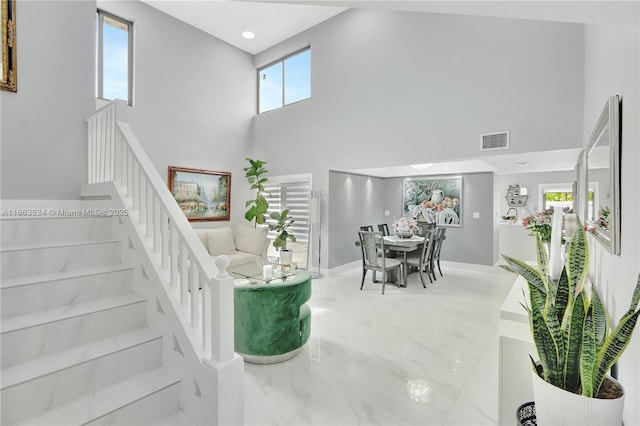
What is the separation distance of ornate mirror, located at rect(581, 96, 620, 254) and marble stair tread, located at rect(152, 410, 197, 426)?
2339mm

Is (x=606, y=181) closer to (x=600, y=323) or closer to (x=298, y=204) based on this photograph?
(x=600, y=323)

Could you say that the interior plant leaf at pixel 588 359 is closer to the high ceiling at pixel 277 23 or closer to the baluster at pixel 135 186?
the high ceiling at pixel 277 23

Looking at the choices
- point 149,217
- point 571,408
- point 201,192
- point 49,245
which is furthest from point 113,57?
point 571,408

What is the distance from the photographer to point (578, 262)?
1.28 meters

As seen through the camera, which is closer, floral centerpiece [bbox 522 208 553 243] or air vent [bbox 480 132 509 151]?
floral centerpiece [bbox 522 208 553 243]

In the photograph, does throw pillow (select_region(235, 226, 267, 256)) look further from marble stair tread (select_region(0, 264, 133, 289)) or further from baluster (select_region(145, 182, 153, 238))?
baluster (select_region(145, 182, 153, 238))

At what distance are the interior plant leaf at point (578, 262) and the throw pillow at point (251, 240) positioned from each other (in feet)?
16.2

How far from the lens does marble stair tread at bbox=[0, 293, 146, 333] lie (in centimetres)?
164

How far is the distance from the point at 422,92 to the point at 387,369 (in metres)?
4.12

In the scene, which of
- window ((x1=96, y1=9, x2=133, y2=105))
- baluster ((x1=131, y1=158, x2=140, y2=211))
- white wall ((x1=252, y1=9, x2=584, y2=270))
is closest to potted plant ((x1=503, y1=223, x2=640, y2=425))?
baluster ((x1=131, y1=158, x2=140, y2=211))

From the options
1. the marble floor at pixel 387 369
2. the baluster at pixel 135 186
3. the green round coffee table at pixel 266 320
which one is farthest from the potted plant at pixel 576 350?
the baluster at pixel 135 186

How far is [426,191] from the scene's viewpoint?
7148 millimetres

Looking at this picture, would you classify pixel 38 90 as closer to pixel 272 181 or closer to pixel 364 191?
pixel 272 181

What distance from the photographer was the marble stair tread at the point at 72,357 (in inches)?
58.3
